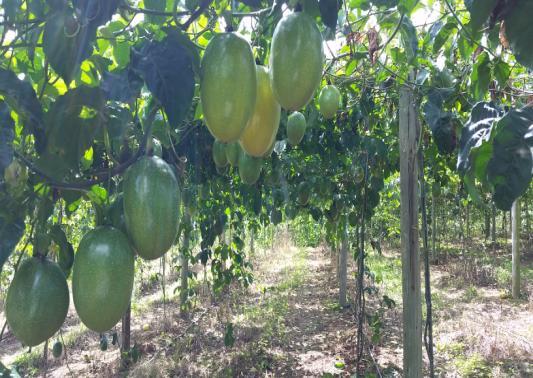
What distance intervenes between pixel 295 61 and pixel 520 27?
1.50 feet

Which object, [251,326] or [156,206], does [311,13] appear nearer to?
[156,206]

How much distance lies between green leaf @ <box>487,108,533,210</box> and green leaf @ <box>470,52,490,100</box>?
77 centimetres

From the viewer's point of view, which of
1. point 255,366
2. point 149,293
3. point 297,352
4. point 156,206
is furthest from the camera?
point 149,293

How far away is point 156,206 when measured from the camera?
0.93m

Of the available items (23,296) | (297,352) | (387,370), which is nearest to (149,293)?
(297,352)

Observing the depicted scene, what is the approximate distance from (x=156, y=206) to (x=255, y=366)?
509 cm

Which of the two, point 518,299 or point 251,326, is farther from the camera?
point 518,299

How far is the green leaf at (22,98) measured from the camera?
3.33 feet

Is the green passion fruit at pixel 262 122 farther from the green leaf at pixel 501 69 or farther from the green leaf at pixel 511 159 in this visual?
the green leaf at pixel 501 69

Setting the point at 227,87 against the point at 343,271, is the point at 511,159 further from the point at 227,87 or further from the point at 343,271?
the point at 343,271

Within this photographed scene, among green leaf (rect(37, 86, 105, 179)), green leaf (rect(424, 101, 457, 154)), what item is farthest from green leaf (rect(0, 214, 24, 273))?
green leaf (rect(424, 101, 457, 154))

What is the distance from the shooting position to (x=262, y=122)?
1.09 m

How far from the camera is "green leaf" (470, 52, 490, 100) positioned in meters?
1.65

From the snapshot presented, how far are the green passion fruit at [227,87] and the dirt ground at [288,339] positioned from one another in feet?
12.6
